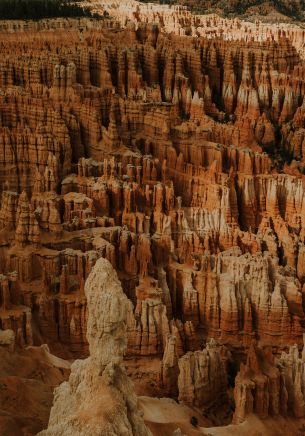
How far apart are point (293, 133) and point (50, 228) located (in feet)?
60.0

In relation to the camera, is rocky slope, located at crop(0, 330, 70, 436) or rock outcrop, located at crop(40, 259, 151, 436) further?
rocky slope, located at crop(0, 330, 70, 436)

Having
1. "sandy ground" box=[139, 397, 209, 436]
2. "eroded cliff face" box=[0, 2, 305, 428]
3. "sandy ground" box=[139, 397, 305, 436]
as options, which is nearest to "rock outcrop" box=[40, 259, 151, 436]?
"eroded cliff face" box=[0, 2, 305, 428]

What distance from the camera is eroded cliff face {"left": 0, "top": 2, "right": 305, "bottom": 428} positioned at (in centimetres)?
2088

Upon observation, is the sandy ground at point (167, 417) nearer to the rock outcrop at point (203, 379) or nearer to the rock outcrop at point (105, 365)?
the rock outcrop at point (203, 379)

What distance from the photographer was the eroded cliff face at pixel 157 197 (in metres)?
20.9

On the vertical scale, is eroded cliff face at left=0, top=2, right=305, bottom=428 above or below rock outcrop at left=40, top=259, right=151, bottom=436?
below

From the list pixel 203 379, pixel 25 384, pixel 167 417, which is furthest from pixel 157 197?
pixel 25 384

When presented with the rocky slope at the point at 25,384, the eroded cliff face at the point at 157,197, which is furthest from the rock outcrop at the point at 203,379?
the rocky slope at the point at 25,384

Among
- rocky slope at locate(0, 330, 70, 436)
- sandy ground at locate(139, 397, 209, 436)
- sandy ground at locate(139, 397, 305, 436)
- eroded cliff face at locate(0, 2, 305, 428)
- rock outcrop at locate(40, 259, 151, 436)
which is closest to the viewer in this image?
rock outcrop at locate(40, 259, 151, 436)

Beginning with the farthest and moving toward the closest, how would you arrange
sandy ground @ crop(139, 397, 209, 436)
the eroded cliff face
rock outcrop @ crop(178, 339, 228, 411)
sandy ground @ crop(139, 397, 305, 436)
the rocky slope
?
the eroded cliff face < rock outcrop @ crop(178, 339, 228, 411) < sandy ground @ crop(139, 397, 305, 436) < sandy ground @ crop(139, 397, 209, 436) < the rocky slope

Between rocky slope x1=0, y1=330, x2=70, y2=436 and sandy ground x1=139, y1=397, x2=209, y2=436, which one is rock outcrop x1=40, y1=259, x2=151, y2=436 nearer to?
rocky slope x1=0, y1=330, x2=70, y2=436

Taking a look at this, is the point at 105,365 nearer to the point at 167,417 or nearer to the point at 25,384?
the point at 25,384

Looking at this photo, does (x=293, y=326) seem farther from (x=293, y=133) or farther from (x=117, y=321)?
(x=293, y=133)

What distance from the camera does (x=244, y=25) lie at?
54.4 metres
